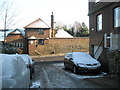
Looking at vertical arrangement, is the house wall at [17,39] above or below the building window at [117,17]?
below

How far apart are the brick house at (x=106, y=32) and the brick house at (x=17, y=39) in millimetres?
26948

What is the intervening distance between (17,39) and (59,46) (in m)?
10.4

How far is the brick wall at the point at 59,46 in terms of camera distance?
140 ft

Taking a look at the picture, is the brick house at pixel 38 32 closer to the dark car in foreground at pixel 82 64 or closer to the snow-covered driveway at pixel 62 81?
the dark car in foreground at pixel 82 64

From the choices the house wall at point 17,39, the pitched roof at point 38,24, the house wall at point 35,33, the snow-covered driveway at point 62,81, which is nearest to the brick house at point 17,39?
the house wall at point 17,39

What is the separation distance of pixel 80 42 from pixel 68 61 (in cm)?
2921

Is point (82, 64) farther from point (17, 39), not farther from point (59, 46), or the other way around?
point (17, 39)

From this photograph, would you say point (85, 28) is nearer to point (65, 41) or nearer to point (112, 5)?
point (65, 41)

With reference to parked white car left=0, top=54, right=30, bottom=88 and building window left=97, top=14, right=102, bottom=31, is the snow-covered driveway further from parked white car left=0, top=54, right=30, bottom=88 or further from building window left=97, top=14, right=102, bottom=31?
building window left=97, top=14, right=102, bottom=31

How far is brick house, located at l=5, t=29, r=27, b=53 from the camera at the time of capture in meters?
45.1

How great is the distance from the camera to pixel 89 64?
526 inches

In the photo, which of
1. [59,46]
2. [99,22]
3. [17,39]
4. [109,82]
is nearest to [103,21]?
[99,22]

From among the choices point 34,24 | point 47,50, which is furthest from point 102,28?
point 34,24

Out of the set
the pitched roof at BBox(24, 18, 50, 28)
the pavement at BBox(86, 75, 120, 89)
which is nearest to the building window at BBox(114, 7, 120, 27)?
the pavement at BBox(86, 75, 120, 89)
